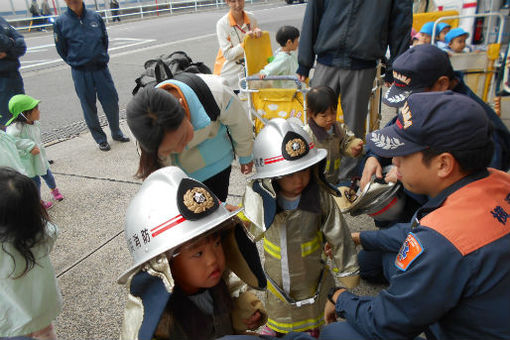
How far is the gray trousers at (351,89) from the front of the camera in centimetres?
380

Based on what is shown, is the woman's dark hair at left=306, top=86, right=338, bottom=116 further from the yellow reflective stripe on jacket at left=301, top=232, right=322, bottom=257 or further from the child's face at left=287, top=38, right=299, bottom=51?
the child's face at left=287, top=38, right=299, bottom=51

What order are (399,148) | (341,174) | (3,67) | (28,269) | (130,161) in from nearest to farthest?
(399,148) → (28,269) → (341,174) → (3,67) → (130,161)

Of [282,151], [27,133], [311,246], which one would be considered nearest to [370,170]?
[311,246]

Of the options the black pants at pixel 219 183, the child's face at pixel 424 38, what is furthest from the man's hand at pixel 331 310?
the child's face at pixel 424 38

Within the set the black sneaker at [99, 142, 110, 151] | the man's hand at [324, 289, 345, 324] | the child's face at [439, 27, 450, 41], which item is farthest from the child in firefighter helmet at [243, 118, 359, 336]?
the child's face at [439, 27, 450, 41]

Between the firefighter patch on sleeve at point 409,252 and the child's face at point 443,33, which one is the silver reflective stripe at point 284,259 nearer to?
the firefighter patch on sleeve at point 409,252

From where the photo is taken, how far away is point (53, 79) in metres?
10.1

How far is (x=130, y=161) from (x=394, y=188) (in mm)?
3838

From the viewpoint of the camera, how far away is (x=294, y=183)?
2.18m

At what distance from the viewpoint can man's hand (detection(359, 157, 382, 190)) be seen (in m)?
2.64

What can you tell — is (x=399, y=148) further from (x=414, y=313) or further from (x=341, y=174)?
(x=341, y=174)

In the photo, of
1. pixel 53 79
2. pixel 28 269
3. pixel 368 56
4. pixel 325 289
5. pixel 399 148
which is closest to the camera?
pixel 399 148

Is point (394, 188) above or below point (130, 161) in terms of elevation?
above

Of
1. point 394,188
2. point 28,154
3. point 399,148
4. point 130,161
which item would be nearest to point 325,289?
point 394,188
